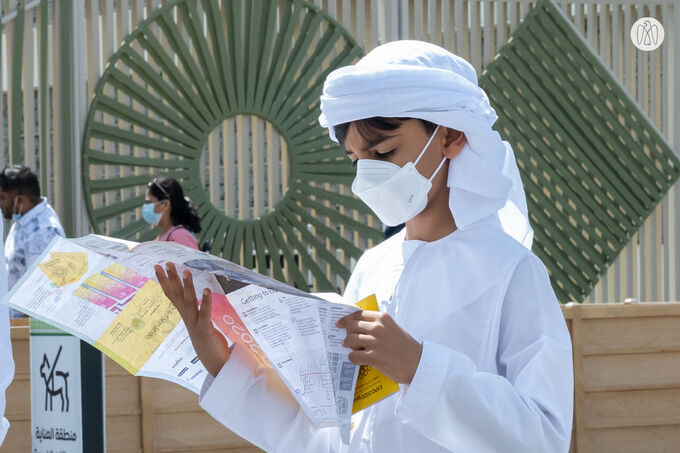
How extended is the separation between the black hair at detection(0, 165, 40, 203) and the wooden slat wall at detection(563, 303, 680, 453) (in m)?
2.98

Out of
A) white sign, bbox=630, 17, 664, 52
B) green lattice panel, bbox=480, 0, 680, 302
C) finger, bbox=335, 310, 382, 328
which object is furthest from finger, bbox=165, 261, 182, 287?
white sign, bbox=630, 17, 664, 52

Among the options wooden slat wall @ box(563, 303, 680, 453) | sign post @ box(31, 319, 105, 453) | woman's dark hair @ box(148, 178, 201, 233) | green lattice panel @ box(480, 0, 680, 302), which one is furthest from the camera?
green lattice panel @ box(480, 0, 680, 302)

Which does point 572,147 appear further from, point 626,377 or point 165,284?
point 165,284

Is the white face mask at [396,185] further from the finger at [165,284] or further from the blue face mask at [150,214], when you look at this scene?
the blue face mask at [150,214]

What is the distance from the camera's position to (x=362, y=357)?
1219mm

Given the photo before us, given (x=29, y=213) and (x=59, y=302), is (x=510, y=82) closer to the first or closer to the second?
(x=29, y=213)

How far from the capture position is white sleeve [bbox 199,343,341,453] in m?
1.53

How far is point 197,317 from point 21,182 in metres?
4.15

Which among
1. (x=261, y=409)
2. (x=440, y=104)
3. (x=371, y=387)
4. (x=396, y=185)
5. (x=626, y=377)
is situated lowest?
(x=626, y=377)

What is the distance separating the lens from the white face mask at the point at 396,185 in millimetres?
1430

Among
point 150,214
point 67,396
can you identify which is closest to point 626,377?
point 67,396

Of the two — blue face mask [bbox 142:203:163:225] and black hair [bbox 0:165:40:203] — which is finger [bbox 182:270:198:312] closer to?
black hair [bbox 0:165:40:203]

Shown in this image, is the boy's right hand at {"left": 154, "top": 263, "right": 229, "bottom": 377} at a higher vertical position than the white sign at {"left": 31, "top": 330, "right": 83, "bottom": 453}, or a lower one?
higher

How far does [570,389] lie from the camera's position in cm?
131
